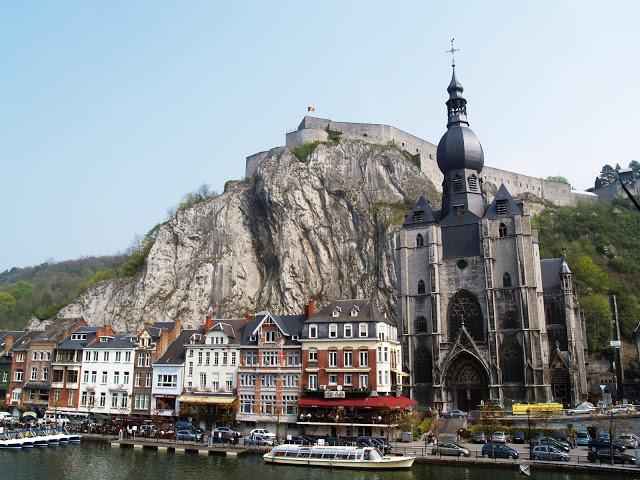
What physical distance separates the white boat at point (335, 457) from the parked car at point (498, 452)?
430 centimetres

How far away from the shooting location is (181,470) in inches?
1275

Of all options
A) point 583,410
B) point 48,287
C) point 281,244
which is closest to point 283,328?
point 583,410

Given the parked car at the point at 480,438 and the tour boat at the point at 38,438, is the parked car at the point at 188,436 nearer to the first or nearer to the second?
the tour boat at the point at 38,438

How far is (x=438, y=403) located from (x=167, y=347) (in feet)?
78.0

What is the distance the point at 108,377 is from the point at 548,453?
3519 centimetres

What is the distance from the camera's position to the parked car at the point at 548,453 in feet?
107

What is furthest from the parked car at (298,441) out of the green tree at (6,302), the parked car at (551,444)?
the green tree at (6,302)

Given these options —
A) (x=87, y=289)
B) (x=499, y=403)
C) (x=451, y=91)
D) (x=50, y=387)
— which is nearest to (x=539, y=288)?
(x=499, y=403)

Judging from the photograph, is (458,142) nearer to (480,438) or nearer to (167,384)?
(480,438)

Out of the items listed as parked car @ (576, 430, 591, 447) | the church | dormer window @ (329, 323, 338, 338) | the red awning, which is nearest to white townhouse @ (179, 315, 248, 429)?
the red awning

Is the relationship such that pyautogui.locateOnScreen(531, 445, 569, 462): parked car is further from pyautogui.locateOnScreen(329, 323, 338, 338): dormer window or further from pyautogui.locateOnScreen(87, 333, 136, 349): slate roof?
pyautogui.locateOnScreen(87, 333, 136, 349): slate roof

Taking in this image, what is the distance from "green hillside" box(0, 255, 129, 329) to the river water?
54.9 m

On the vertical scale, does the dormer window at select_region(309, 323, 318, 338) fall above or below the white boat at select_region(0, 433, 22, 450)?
above

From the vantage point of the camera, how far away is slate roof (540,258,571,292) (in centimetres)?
6072
